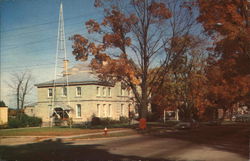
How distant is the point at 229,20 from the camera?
16.9 m

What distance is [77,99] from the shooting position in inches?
1806

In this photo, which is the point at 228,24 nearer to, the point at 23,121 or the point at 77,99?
the point at 23,121

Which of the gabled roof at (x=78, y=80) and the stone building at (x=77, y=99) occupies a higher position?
the gabled roof at (x=78, y=80)

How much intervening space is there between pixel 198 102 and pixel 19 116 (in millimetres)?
21773

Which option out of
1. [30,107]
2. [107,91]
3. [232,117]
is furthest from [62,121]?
[232,117]

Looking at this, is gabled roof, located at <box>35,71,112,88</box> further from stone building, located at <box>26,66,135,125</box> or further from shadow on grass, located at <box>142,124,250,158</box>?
shadow on grass, located at <box>142,124,250,158</box>

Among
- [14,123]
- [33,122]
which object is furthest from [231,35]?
[33,122]

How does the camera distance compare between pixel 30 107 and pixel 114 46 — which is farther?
pixel 30 107

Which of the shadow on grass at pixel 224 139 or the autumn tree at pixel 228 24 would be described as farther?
the autumn tree at pixel 228 24

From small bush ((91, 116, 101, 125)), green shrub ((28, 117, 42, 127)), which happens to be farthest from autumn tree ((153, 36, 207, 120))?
green shrub ((28, 117, 42, 127))

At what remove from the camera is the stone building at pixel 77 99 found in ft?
146

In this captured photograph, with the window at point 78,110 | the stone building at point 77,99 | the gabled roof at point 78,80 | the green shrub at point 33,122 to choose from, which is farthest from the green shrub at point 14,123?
the window at point 78,110

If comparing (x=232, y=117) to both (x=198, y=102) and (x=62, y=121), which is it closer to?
(x=198, y=102)

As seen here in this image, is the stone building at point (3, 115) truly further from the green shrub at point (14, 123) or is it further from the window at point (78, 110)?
the window at point (78, 110)
